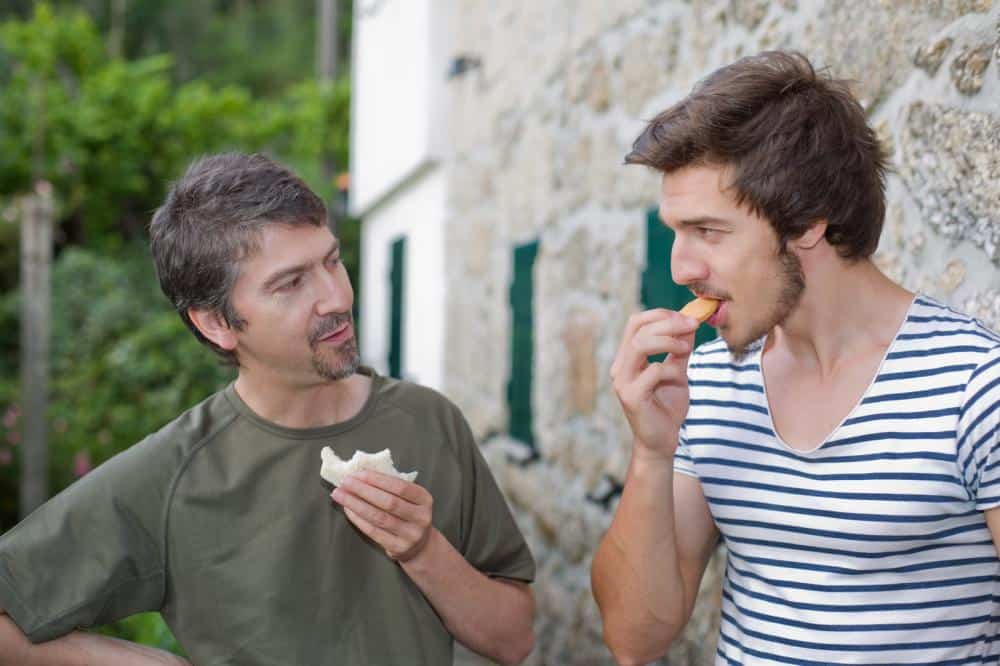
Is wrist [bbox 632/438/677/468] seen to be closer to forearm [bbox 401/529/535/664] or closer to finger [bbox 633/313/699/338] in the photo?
finger [bbox 633/313/699/338]

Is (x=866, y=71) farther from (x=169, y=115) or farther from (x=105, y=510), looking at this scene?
(x=169, y=115)

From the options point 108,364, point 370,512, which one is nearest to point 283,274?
point 370,512

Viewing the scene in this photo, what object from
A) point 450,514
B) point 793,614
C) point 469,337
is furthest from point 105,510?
point 469,337

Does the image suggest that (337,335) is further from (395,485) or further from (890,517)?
(890,517)

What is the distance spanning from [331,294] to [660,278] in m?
1.63

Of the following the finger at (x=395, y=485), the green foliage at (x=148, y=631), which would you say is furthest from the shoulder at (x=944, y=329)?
the green foliage at (x=148, y=631)

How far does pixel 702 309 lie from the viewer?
7.48ft

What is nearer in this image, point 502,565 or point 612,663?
point 502,565

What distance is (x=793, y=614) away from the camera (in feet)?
7.23

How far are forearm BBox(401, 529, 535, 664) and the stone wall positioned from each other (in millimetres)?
922

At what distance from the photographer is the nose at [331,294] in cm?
257

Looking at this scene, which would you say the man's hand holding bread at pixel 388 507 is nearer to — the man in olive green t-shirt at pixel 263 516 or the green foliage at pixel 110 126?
the man in olive green t-shirt at pixel 263 516

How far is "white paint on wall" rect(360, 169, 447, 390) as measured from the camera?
8.16 metres

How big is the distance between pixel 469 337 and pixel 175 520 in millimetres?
4608
